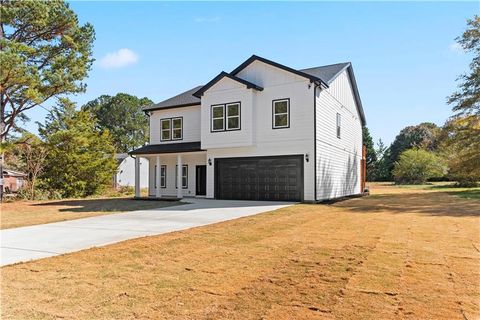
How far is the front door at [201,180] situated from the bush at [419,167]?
30.9 metres

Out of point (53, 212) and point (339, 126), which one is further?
point (339, 126)

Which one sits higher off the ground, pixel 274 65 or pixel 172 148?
pixel 274 65

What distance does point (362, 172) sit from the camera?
28.8 meters

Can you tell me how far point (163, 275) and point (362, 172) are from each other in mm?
26281

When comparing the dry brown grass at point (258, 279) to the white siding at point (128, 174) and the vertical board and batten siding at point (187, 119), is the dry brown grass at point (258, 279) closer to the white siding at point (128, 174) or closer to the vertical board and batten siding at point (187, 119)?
the vertical board and batten siding at point (187, 119)

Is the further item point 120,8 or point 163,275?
point 120,8

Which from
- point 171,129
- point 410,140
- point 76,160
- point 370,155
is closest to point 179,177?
point 171,129

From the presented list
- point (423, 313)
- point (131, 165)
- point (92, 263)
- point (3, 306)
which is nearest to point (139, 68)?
point (92, 263)

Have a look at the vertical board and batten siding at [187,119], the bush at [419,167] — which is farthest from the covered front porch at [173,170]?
the bush at [419,167]

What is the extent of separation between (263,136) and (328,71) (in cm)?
615

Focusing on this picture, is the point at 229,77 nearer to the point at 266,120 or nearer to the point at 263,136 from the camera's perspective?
the point at 266,120

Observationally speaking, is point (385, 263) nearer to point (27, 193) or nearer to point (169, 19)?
point (169, 19)

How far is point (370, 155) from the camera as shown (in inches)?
2362

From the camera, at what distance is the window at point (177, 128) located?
23.0 m
